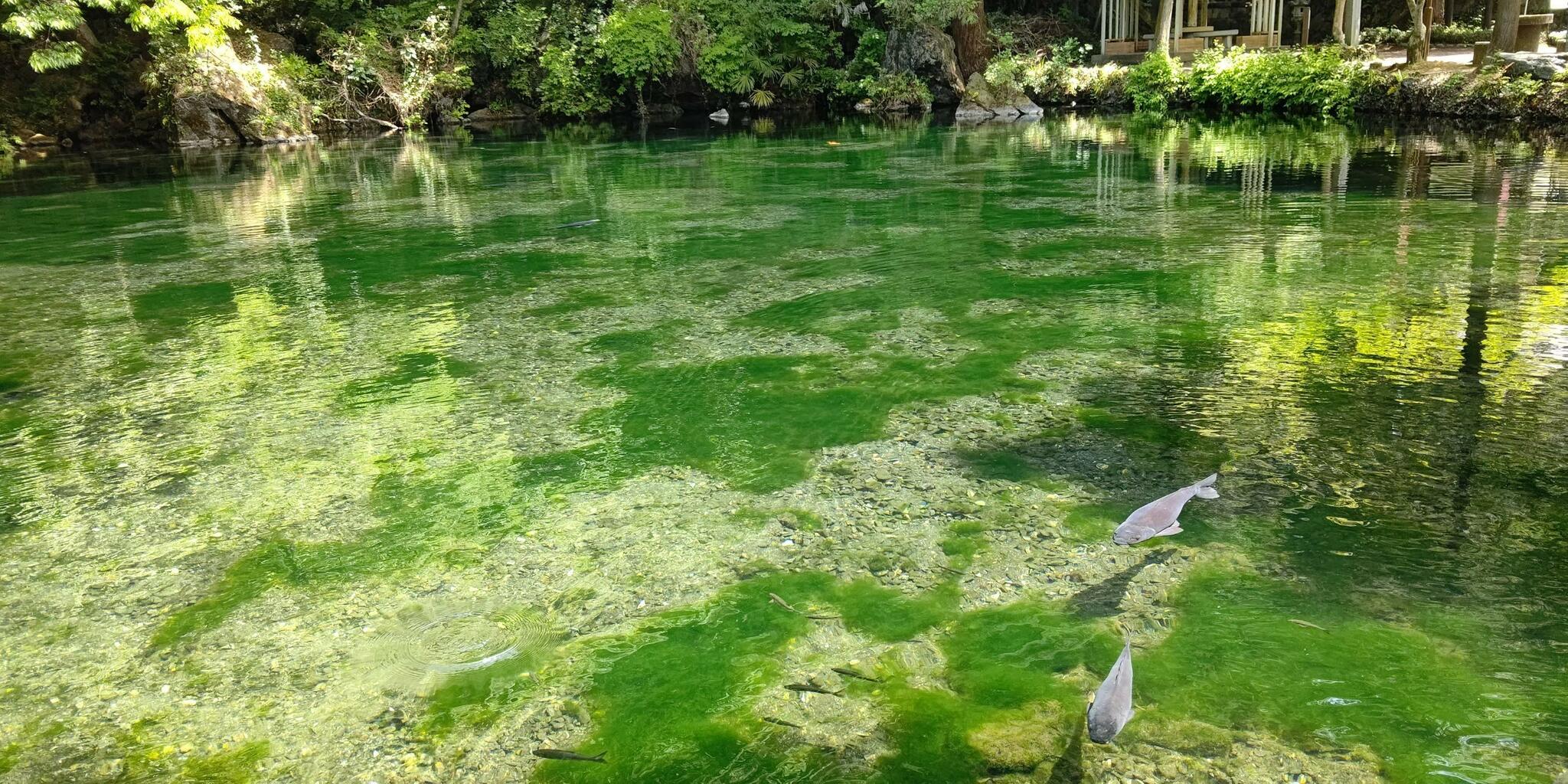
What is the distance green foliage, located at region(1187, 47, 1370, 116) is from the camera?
16.8 m

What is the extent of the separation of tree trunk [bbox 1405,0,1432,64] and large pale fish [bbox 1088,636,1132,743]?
56.9 feet

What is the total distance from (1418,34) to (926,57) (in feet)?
34.2

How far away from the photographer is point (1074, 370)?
458 centimetres

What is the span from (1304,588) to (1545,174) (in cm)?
884

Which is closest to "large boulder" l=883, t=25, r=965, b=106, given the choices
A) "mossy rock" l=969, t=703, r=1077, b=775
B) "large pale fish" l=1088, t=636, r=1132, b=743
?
"mossy rock" l=969, t=703, r=1077, b=775

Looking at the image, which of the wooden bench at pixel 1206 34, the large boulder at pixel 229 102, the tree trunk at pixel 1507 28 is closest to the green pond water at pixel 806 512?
the tree trunk at pixel 1507 28

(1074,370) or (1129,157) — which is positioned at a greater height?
(1129,157)

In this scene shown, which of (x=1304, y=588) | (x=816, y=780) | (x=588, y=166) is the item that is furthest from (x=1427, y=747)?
(x=588, y=166)

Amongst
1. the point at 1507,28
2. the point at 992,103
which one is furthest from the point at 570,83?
the point at 1507,28

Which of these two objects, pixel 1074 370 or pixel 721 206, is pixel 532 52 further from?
pixel 1074 370

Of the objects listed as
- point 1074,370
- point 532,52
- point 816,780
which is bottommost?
point 816,780

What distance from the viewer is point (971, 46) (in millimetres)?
23984

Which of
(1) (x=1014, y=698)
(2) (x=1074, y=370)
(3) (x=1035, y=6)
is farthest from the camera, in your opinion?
(3) (x=1035, y=6)

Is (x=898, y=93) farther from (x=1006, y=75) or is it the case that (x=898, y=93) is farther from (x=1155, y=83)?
(x=1155, y=83)
